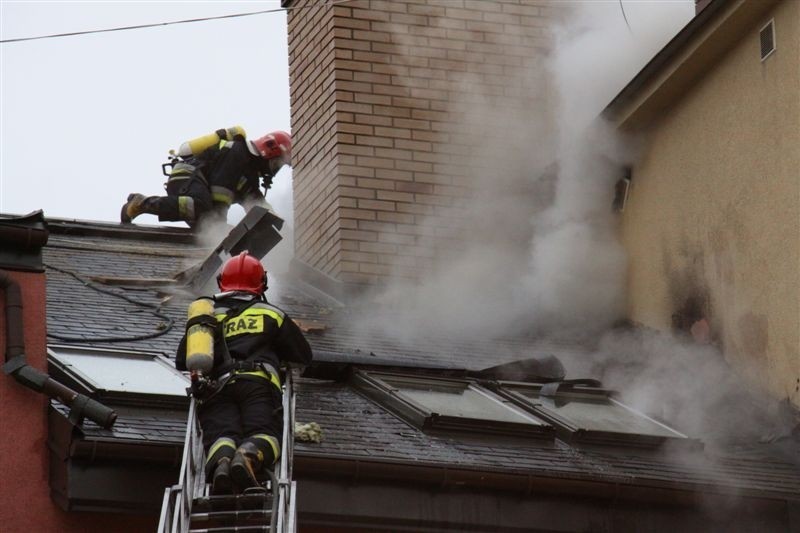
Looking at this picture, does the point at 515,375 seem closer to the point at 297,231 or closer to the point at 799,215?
the point at 799,215

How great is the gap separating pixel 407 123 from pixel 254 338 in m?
5.37

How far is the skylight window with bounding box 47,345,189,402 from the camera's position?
8828 mm

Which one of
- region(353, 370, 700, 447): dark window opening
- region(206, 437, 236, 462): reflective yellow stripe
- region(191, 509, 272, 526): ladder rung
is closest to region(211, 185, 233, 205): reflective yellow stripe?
region(353, 370, 700, 447): dark window opening

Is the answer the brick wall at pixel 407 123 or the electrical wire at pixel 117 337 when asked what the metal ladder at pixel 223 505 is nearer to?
the electrical wire at pixel 117 337

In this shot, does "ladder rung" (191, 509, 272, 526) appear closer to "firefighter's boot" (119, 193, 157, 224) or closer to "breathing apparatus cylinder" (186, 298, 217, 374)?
"breathing apparatus cylinder" (186, 298, 217, 374)

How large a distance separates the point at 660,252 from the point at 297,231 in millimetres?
3293

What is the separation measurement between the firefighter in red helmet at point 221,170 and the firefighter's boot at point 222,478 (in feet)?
21.6

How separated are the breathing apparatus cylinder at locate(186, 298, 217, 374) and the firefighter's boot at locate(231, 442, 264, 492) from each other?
57 cm

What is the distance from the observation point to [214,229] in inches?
552

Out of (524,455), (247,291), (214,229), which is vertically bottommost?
(524,455)

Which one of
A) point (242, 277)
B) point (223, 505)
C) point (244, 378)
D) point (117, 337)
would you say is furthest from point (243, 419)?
point (117, 337)

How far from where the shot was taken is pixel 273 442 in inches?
318

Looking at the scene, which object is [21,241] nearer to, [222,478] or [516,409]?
[222,478]

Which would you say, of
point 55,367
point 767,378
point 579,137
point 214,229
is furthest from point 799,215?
point 214,229
